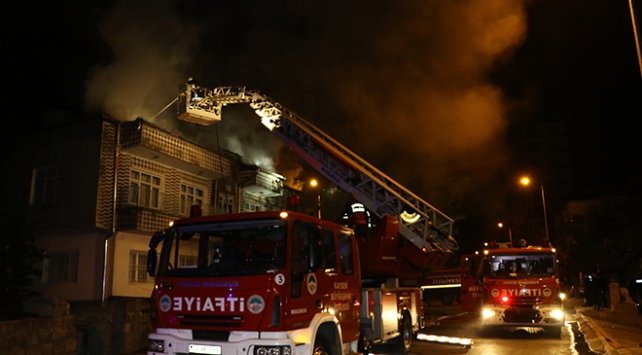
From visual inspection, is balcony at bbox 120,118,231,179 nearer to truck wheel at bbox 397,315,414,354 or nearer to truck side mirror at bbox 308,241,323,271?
truck wheel at bbox 397,315,414,354

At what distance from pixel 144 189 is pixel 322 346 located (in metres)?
11.4

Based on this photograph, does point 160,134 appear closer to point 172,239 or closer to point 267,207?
point 267,207

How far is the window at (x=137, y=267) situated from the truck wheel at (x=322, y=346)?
33.5 ft

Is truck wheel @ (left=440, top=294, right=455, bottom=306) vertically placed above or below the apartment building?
below

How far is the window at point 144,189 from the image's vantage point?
15.7 metres

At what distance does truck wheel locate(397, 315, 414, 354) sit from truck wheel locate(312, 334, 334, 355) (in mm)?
3646

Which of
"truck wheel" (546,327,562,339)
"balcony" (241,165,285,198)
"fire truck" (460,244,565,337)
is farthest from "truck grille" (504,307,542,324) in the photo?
"balcony" (241,165,285,198)

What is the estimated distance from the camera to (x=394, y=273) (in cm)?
1016

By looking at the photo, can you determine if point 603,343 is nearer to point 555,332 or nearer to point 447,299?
point 555,332

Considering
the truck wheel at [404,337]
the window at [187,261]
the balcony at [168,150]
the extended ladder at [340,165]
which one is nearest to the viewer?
the window at [187,261]

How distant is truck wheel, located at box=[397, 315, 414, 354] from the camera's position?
32.5 feet

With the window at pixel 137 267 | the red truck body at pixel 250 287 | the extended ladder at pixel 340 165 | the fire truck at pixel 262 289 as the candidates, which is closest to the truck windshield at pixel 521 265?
the extended ladder at pixel 340 165

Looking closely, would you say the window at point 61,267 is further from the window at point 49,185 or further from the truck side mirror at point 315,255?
the truck side mirror at point 315,255

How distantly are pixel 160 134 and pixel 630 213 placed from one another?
2019 cm
